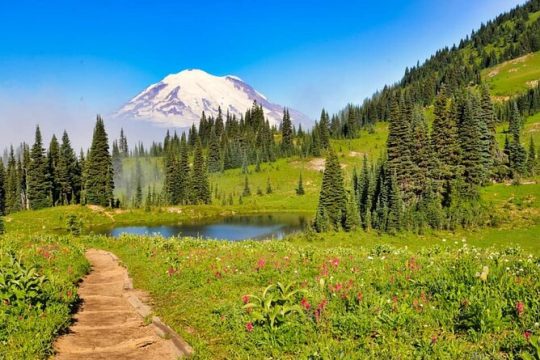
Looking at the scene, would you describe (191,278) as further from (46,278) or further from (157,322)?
(46,278)

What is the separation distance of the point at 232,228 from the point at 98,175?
42.3 m

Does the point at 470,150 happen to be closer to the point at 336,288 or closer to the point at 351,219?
the point at 351,219

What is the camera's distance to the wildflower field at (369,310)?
294 inches

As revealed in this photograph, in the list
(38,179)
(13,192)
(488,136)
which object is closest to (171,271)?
(488,136)

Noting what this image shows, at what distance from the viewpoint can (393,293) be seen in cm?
1025

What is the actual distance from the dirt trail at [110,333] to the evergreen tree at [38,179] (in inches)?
4265

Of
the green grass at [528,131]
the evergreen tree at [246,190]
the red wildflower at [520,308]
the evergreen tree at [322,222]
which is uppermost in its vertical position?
the green grass at [528,131]

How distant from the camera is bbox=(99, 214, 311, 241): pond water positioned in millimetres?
83875

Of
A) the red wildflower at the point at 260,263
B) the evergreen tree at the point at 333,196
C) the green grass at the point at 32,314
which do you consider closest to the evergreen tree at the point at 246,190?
the evergreen tree at the point at 333,196

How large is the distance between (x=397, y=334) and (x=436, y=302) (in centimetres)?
179

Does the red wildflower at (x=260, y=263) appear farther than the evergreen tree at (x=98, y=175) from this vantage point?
No

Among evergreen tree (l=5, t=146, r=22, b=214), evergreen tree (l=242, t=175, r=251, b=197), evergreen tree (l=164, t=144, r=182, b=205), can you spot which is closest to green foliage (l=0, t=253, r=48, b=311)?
evergreen tree (l=164, t=144, r=182, b=205)

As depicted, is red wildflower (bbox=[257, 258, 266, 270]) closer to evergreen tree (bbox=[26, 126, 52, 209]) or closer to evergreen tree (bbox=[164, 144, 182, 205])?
evergreen tree (bbox=[26, 126, 52, 209])

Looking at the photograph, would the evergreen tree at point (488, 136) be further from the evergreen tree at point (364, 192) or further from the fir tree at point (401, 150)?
the evergreen tree at point (364, 192)
